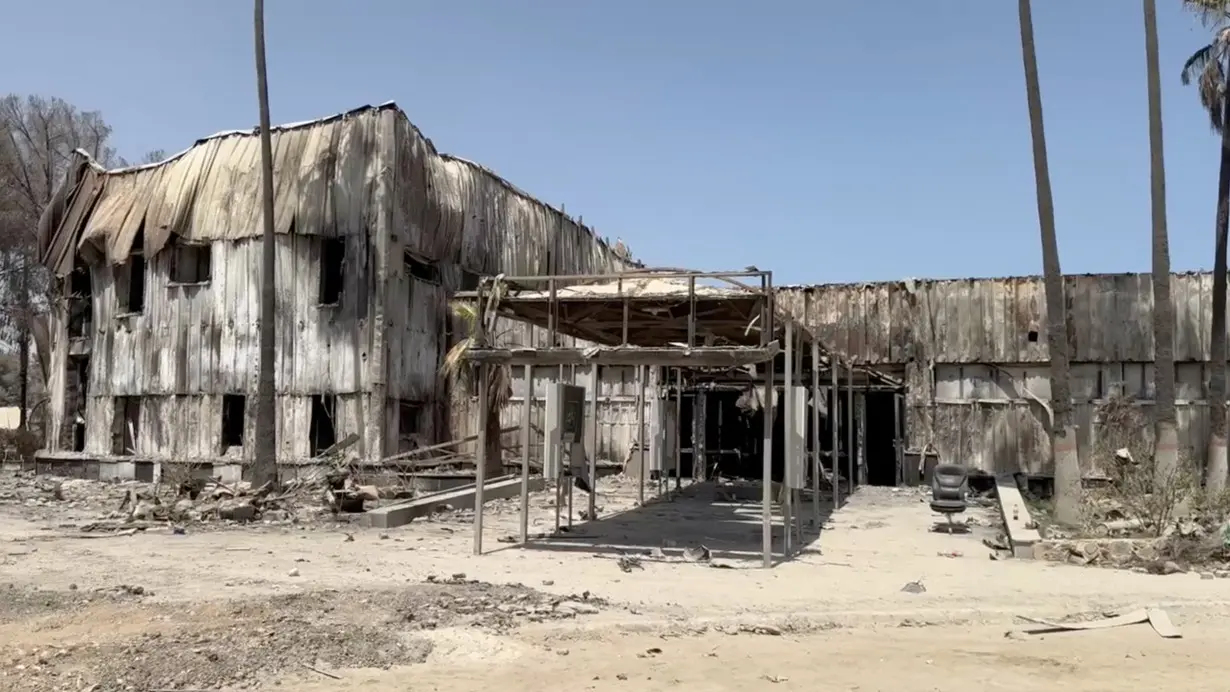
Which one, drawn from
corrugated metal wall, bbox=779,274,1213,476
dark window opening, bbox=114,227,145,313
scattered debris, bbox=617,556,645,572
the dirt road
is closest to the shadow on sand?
scattered debris, bbox=617,556,645,572

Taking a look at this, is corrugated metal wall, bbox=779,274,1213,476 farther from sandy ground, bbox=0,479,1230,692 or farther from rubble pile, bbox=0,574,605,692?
rubble pile, bbox=0,574,605,692

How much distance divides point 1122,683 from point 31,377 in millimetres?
66209

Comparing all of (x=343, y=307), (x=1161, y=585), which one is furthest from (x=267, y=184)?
(x=1161, y=585)

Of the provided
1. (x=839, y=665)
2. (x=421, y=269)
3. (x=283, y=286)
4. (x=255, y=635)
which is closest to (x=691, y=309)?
(x=839, y=665)

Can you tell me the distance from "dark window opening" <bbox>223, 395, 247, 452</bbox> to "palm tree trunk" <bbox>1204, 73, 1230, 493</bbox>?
22044 mm

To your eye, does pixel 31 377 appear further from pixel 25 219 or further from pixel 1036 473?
pixel 1036 473

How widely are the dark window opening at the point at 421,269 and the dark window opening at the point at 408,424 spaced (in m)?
3.22

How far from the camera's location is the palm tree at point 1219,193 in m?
19.6

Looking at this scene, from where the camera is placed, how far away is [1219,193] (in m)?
20.8

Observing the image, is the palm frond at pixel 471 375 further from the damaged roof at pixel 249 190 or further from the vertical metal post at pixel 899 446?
the vertical metal post at pixel 899 446

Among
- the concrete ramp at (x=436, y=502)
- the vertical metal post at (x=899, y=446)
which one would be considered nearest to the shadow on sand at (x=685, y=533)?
the concrete ramp at (x=436, y=502)

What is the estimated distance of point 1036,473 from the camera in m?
24.4

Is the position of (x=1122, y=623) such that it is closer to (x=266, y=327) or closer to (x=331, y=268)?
(x=266, y=327)

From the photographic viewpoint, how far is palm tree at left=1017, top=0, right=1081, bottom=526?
15.9 m
